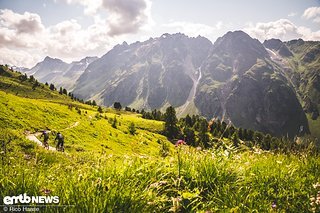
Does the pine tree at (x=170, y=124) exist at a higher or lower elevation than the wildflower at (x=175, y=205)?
lower

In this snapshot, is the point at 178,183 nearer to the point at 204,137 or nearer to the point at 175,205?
the point at 175,205

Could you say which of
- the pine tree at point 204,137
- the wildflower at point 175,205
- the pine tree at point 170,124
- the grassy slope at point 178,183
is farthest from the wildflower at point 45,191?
the pine tree at point 170,124

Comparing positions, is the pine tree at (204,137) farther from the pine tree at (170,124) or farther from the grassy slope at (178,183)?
the pine tree at (170,124)

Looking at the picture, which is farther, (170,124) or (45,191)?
(170,124)

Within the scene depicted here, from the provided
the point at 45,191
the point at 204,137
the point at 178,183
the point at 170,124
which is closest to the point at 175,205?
the point at 178,183

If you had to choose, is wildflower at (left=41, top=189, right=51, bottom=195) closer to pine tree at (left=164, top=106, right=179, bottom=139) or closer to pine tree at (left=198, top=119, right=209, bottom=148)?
pine tree at (left=198, top=119, right=209, bottom=148)

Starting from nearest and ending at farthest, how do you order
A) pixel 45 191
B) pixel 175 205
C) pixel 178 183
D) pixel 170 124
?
pixel 45 191, pixel 175 205, pixel 178 183, pixel 170 124

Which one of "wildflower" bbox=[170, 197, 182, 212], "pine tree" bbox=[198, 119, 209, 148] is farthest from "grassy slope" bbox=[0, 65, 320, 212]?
"pine tree" bbox=[198, 119, 209, 148]

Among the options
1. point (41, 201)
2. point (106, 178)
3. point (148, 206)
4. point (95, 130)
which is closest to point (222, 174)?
point (148, 206)

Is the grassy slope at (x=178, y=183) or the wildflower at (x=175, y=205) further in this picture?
the grassy slope at (x=178, y=183)

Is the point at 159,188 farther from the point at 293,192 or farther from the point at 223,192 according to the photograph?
the point at 293,192

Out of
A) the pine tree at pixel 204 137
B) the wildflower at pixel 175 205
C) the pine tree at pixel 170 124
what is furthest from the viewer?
the pine tree at pixel 170 124

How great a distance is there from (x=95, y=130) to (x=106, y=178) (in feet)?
174

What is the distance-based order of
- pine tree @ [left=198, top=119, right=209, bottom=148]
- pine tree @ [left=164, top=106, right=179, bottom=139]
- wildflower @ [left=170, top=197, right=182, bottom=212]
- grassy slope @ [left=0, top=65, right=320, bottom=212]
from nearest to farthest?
wildflower @ [left=170, top=197, right=182, bottom=212] → grassy slope @ [left=0, top=65, right=320, bottom=212] → pine tree @ [left=198, top=119, right=209, bottom=148] → pine tree @ [left=164, top=106, right=179, bottom=139]
